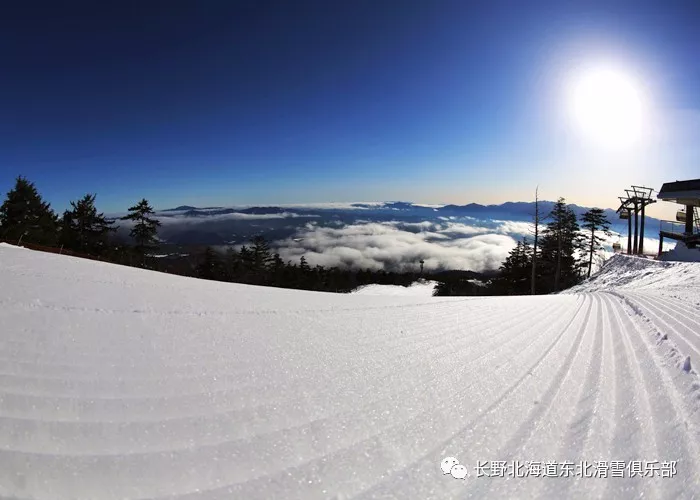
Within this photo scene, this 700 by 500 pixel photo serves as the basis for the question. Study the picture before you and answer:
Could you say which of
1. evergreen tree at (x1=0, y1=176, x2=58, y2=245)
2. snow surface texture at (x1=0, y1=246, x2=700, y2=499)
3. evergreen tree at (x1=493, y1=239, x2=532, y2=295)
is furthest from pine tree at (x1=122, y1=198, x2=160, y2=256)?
evergreen tree at (x1=493, y1=239, x2=532, y2=295)

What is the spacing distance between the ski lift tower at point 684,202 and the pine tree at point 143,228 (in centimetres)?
4521

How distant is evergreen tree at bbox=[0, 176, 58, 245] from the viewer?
29219 mm

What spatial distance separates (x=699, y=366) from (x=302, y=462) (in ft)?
12.9

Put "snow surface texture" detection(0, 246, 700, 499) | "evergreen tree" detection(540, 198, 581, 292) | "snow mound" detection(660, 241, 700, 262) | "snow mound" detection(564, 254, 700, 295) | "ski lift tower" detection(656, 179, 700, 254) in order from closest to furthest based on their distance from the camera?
"snow surface texture" detection(0, 246, 700, 499) → "snow mound" detection(564, 254, 700, 295) → "snow mound" detection(660, 241, 700, 262) → "ski lift tower" detection(656, 179, 700, 254) → "evergreen tree" detection(540, 198, 581, 292)

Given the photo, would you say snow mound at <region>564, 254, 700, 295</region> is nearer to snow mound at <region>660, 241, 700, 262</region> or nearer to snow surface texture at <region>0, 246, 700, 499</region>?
snow mound at <region>660, 241, 700, 262</region>

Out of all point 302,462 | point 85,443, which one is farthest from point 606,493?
point 85,443

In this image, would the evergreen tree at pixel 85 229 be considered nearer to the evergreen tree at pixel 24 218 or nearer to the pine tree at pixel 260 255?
the evergreen tree at pixel 24 218

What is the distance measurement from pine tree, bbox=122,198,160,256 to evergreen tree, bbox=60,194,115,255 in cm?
307

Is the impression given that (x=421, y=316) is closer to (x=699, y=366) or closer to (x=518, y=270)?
(x=699, y=366)

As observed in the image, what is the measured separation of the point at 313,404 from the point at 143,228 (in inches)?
1569

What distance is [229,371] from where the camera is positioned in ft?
9.62

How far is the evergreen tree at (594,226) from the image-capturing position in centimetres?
3662

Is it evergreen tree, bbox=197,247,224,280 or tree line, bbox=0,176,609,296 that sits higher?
tree line, bbox=0,176,609,296

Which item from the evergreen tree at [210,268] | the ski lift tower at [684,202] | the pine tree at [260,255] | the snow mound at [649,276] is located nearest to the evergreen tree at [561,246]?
the ski lift tower at [684,202]
